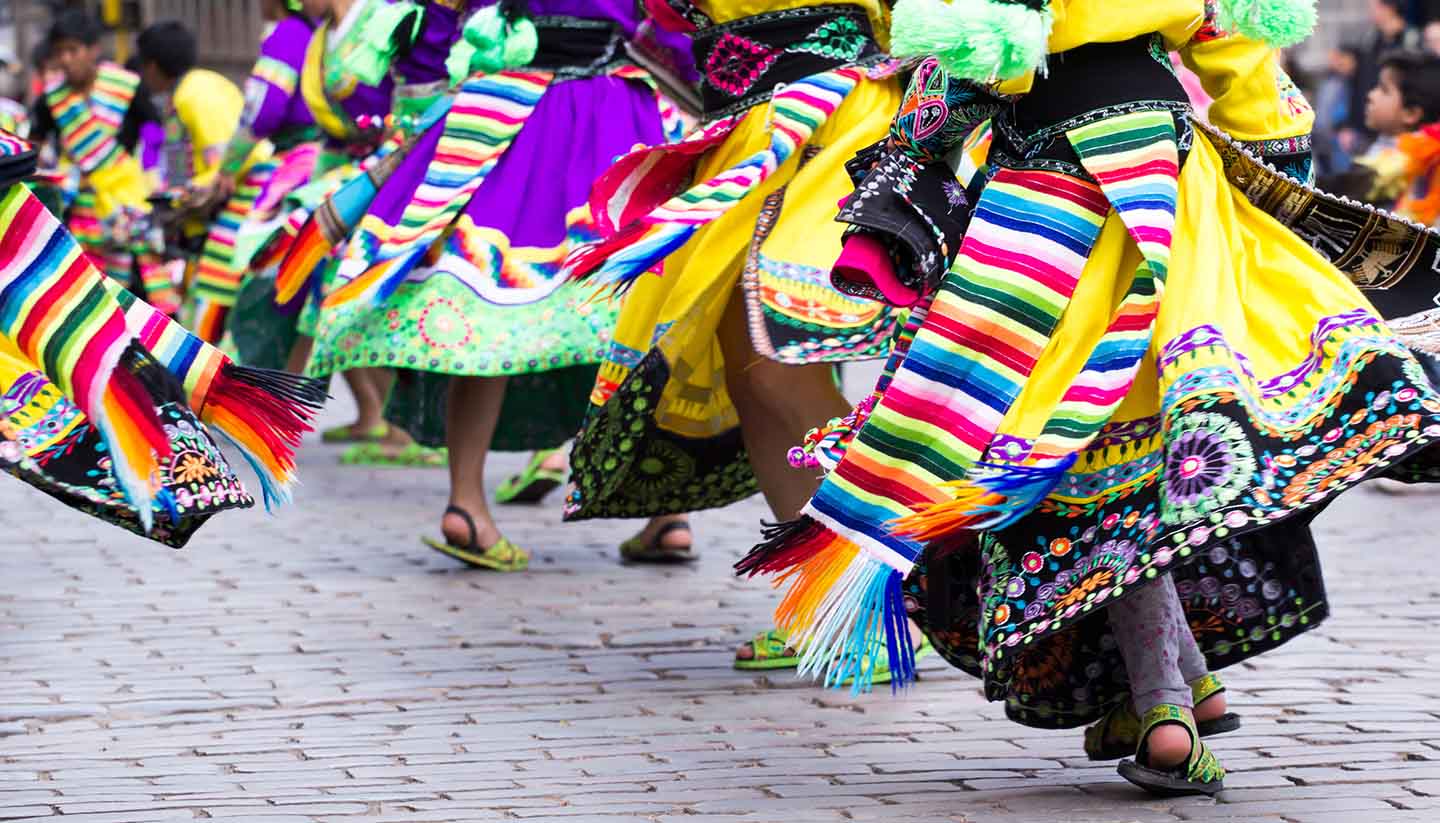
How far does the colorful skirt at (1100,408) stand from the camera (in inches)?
143

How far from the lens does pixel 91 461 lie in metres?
4.25

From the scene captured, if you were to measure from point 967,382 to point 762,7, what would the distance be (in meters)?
1.60

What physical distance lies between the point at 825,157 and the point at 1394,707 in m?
1.65

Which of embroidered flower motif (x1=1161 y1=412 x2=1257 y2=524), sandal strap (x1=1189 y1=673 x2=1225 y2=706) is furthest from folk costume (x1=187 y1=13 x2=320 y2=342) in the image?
embroidered flower motif (x1=1161 y1=412 x2=1257 y2=524)

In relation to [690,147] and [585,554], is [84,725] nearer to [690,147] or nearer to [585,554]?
[690,147]

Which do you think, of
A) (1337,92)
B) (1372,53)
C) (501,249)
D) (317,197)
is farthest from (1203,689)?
(1337,92)

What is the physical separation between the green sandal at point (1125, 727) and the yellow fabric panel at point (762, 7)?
1.77 m

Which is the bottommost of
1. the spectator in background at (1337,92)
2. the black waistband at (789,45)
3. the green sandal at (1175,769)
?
the green sandal at (1175,769)

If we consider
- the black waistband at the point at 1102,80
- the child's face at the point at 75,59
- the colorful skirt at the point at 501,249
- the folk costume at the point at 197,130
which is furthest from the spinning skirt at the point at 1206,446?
the child's face at the point at 75,59

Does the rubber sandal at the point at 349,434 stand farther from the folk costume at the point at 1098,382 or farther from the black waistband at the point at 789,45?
the folk costume at the point at 1098,382

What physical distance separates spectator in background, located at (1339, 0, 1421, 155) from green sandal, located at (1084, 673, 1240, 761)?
1005 centimetres

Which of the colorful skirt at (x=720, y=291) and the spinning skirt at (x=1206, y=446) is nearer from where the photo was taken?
the spinning skirt at (x=1206, y=446)

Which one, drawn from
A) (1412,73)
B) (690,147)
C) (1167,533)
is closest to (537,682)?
(690,147)

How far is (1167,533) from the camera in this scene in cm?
361
